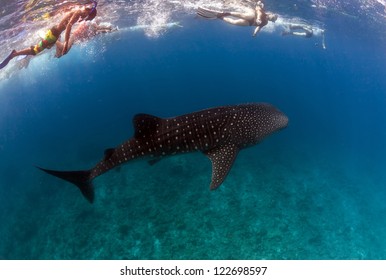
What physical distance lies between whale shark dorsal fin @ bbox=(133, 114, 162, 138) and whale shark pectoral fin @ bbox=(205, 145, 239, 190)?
4.34 feet

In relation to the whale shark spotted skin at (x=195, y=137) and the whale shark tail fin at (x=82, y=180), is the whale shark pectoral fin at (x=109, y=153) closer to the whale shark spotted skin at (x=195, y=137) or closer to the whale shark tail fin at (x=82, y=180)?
the whale shark spotted skin at (x=195, y=137)

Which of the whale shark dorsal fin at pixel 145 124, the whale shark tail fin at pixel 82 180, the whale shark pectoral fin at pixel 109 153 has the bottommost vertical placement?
the whale shark tail fin at pixel 82 180

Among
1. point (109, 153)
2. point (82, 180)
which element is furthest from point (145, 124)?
point (82, 180)

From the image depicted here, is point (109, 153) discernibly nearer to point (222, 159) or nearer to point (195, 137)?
point (195, 137)

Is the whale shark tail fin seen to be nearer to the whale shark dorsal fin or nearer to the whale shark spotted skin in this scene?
the whale shark spotted skin

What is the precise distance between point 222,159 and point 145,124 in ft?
5.86

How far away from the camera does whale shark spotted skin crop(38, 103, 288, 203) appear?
17.0ft

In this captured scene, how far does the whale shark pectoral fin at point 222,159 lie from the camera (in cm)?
551

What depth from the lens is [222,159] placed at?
18.5 ft

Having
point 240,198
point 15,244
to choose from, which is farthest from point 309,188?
point 15,244

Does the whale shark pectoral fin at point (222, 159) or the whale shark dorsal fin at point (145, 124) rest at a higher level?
the whale shark dorsal fin at point (145, 124)

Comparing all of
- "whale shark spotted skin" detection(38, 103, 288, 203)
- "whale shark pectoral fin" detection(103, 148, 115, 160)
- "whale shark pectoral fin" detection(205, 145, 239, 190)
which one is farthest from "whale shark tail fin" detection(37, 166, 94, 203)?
"whale shark pectoral fin" detection(205, 145, 239, 190)

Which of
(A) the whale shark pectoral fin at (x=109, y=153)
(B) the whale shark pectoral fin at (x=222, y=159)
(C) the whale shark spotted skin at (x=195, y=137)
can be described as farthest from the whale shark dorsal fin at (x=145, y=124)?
(B) the whale shark pectoral fin at (x=222, y=159)
